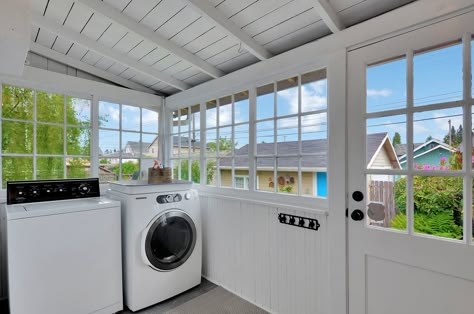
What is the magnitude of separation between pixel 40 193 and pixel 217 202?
1.49m

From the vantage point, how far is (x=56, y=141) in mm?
2514

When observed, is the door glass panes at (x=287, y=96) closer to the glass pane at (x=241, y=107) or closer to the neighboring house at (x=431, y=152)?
the glass pane at (x=241, y=107)

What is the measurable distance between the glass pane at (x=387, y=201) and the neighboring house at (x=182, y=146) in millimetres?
1831

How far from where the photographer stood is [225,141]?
2.50 metres

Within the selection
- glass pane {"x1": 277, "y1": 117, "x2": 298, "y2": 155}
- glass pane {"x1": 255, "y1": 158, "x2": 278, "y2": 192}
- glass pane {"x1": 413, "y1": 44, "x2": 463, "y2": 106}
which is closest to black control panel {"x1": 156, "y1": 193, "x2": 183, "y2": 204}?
glass pane {"x1": 255, "y1": 158, "x2": 278, "y2": 192}

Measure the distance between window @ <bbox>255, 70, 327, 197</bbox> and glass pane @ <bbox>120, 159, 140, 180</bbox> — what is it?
169 centimetres

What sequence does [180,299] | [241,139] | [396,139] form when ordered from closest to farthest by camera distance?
1. [396,139]
2. [180,299]
3. [241,139]

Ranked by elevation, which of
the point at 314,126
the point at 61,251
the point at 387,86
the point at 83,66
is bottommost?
the point at 61,251

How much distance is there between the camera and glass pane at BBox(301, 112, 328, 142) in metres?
1.76

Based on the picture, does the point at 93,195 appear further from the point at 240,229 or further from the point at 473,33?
the point at 473,33

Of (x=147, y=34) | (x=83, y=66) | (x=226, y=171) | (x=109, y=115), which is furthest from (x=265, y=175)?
(x=83, y=66)

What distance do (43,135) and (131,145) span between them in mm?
856

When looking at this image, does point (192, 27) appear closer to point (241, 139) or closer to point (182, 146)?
point (241, 139)

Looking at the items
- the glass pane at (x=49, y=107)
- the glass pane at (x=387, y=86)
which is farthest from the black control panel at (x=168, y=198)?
the glass pane at (x=387, y=86)
